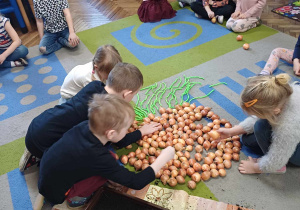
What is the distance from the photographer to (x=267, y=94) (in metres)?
0.98

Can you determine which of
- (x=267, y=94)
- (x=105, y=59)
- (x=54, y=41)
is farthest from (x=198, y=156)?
(x=54, y=41)

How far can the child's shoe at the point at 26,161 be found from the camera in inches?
52.2

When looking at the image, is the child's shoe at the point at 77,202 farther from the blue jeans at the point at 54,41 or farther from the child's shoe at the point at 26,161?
the blue jeans at the point at 54,41

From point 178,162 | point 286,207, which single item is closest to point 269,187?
point 286,207

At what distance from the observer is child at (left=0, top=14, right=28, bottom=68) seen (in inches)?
83.3

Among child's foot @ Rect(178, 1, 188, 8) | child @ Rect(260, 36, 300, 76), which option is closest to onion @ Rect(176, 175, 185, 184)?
→ child @ Rect(260, 36, 300, 76)

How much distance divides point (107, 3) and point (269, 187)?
3.06 meters

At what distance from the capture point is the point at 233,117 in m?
1.58

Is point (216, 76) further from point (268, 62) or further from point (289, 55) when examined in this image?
point (289, 55)

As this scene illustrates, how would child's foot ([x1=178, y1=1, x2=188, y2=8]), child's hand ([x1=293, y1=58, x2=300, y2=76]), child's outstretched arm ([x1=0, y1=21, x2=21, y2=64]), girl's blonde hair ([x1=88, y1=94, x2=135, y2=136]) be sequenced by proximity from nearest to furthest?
girl's blonde hair ([x1=88, y1=94, x2=135, y2=136]), child's hand ([x1=293, y1=58, x2=300, y2=76]), child's outstretched arm ([x1=0, y1=21, x2=21, y2=64]), child's foot ([x1=178, y1=1, x2=188, y2=8])

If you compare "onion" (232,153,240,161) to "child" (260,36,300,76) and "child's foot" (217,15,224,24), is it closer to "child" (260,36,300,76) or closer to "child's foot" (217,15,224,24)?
"child" (260,36,300,76)

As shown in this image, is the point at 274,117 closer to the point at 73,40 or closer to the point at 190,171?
the point at 190,171

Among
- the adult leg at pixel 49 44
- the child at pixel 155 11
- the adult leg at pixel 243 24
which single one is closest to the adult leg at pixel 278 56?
the adult leg at pixel 243 24

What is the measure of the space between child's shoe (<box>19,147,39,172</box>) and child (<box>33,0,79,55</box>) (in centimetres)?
128
